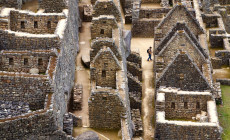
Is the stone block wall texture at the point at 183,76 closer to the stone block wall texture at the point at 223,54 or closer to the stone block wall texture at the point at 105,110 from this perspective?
the stone block wall texture at the point at 105,110

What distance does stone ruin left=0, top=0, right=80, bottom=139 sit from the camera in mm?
35781

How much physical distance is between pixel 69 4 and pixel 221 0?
2974 cm

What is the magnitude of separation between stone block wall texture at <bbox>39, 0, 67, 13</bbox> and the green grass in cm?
1282

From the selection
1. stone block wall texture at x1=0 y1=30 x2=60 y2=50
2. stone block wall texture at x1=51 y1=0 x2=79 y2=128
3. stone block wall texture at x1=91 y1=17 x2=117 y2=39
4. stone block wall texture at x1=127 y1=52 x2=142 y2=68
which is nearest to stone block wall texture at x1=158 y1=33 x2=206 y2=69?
stone block wall texture at x1=127 y1=52 x2=142 y2=68

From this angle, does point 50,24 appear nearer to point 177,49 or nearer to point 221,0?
point 177,49

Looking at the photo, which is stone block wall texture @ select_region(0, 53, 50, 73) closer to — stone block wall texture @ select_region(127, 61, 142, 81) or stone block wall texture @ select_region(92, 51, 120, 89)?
stone block wall texture @ select_region(92, 51, 120, 89)

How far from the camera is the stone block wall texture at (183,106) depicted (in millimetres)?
45844

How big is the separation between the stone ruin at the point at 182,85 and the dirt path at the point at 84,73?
4.36 metres

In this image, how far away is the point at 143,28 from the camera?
201ft

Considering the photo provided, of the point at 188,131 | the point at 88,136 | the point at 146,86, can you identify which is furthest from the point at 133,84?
the point at 88,136

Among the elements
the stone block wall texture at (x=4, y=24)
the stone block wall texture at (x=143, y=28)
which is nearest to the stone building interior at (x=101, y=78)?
the stone block wall texture at (x=4, y=24)

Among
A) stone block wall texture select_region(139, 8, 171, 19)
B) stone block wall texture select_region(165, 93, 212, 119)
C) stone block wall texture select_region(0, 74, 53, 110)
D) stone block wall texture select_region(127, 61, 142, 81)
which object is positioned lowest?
stone block wall texture select_region(165, 93, 212, 119)

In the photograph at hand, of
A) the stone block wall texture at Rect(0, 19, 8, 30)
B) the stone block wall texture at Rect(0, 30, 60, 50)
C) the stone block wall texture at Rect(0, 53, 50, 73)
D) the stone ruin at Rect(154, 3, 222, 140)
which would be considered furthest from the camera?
the stone ruin at Rect(154, 3, 222, 140)

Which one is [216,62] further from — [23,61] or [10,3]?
[23,61]
